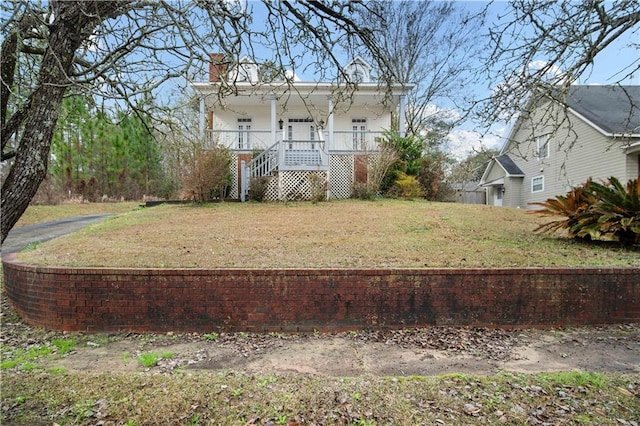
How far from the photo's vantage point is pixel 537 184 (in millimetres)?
20766

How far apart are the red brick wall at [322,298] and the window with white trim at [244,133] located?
1088 centimetres

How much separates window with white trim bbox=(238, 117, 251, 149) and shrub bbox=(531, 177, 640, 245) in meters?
11.2

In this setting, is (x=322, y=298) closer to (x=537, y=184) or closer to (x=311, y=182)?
(x=311, y=182)

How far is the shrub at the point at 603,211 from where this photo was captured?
6.29 metres

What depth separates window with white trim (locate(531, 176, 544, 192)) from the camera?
66.5 ft

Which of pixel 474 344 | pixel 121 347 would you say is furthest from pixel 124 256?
pixel 474 344

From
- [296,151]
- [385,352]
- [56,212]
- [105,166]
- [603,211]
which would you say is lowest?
[385,352]

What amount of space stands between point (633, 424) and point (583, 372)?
2.79 ft

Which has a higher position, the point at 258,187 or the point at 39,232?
the point at 258,187

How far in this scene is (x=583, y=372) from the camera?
352 centimetres

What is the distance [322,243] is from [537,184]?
61.1 feet

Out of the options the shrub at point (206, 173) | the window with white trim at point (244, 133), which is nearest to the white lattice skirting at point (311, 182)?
the shrub at point (206, 173)

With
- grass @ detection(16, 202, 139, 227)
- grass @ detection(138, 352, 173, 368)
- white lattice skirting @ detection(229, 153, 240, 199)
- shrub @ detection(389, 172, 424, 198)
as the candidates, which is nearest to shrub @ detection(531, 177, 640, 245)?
shrub @ detection(389, 172, 424, 198)

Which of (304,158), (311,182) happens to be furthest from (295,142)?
(311,182)
